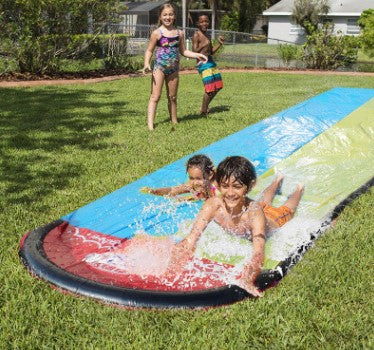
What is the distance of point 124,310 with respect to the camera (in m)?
2.71

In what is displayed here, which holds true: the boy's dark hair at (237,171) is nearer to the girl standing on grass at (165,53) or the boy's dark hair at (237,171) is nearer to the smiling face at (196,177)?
the smiling face at (196,177)

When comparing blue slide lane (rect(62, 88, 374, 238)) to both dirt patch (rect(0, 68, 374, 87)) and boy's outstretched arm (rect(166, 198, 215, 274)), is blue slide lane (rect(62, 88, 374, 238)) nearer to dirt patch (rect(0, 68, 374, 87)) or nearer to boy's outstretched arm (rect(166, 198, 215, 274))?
boy's outstretched arm (rect(166, 198, 215, 274))

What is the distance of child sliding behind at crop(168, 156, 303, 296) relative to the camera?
10.8 ft

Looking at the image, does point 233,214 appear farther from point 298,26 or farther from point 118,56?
point 298,26

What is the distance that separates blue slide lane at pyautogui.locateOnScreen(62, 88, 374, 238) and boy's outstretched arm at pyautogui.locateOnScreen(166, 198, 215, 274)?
390 mm

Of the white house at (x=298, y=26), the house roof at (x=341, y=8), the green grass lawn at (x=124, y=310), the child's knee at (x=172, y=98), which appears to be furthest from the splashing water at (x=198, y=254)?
the house roof at (x=341, y=8)

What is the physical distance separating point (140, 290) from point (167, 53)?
4846mm

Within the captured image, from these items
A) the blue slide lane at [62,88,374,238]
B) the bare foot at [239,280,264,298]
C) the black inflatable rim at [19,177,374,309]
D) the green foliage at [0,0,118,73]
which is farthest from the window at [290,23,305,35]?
the bare foot at [239,280,264,298]

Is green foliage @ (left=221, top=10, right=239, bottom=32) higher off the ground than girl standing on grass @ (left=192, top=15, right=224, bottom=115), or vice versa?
green foliage @ (left=221, top=10, right=239, bottom=32)

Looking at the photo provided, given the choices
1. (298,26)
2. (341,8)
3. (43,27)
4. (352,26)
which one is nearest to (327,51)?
(43,27)

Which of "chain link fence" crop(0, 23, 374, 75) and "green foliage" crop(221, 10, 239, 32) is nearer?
"chain link fence" crop(0, 23, 374, 75)

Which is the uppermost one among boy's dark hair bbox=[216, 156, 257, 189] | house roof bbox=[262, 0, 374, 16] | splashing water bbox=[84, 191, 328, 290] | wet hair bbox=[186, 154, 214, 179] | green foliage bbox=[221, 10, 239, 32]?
house roof bbox=[262, 0, 374, 16]

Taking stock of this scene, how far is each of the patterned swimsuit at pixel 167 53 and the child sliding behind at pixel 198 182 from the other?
2982 mm

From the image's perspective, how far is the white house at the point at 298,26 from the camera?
3694 cm
